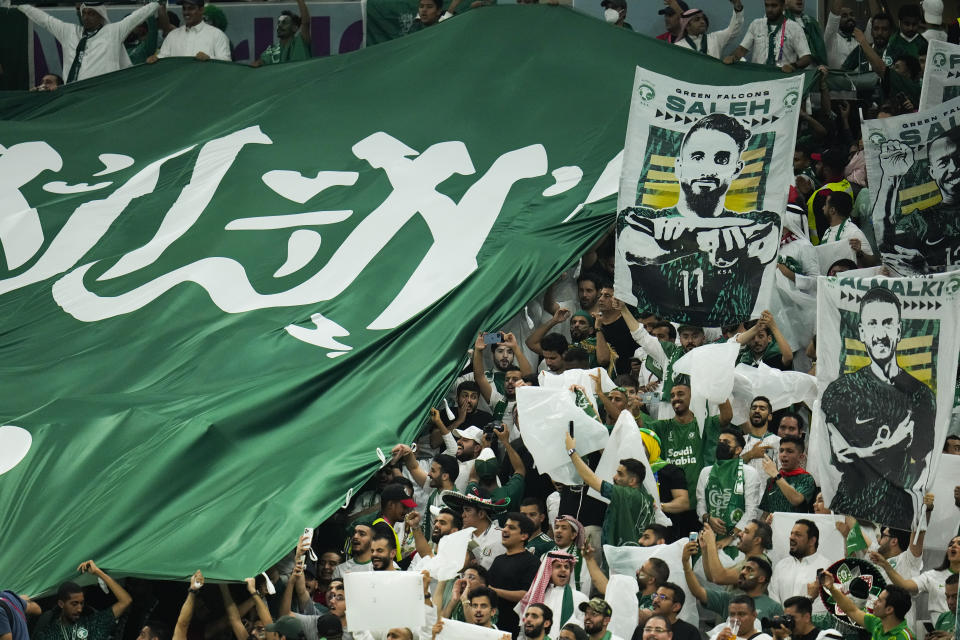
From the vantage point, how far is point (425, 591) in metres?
9.09

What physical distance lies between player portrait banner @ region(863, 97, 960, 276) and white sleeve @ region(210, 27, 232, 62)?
647cm

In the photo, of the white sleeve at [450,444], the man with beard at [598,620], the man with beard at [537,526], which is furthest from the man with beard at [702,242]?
the man with beard at [598,620]

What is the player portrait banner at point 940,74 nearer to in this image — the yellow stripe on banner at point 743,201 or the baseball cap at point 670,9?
the yellow stripe on banner at point 743,201

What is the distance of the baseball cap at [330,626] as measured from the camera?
9.11 meters

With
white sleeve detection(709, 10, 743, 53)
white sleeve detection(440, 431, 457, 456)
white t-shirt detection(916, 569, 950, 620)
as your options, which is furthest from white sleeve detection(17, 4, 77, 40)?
white t-shirt detection(916, 569, 950, 620)

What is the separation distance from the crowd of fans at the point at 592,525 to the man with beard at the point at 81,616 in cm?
1

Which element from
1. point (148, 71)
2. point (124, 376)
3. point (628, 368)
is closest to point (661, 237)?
point (628, 368)

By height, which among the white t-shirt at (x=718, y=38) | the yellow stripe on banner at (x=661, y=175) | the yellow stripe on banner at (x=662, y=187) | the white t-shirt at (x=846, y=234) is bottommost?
the white t-shirt at (x=846, y=234)

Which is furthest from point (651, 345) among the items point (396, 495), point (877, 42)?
point (877, 42)

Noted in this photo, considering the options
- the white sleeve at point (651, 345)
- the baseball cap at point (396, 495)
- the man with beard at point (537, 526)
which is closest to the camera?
the man with beard at point (537, 526)

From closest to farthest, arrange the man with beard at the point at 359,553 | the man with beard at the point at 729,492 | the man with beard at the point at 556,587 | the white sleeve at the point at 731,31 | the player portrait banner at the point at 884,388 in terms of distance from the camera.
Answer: the player portrait banner at the point at 884,388 → the man with beard at the point at 556,587 → the man with beard at the point at 729,492 → the man with beard at the point at 359,553 → the white sleeve at the point at 731,31

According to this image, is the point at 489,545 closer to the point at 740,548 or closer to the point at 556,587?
the point at 556,587

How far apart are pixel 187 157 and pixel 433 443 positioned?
12.6 feet

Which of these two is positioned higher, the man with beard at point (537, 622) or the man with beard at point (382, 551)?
the man with beard at point (537, 622)
